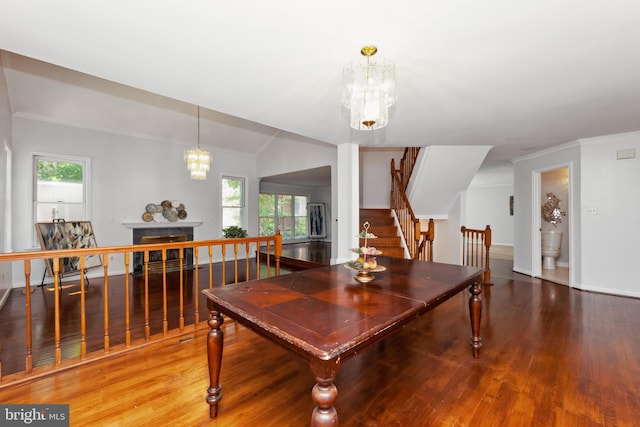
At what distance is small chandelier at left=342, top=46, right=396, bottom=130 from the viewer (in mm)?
1810

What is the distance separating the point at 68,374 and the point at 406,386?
249cm

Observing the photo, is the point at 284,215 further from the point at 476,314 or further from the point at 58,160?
the point at 476,314

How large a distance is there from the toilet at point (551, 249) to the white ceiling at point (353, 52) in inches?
122

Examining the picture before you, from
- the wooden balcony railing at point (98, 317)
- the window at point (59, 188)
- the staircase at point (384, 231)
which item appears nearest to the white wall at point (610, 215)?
the staircase at point (384, 231)

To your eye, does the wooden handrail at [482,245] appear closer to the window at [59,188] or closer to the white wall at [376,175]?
the white wall at [376,175]

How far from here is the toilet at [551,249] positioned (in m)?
5.79

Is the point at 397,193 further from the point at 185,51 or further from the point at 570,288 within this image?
the point at 185,51

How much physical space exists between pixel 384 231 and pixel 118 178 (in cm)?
546

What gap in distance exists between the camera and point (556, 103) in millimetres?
2801

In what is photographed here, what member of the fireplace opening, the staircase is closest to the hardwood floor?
the staircase

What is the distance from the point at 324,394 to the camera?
1074 mm

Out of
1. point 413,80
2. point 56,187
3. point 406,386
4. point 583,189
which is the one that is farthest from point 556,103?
point 56,187

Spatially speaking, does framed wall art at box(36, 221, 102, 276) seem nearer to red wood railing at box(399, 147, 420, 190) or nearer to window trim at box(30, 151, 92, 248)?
window trim at box(30, 151, 92, 248)

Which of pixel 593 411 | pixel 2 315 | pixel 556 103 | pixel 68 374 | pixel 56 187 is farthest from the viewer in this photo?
pixel 56 187
